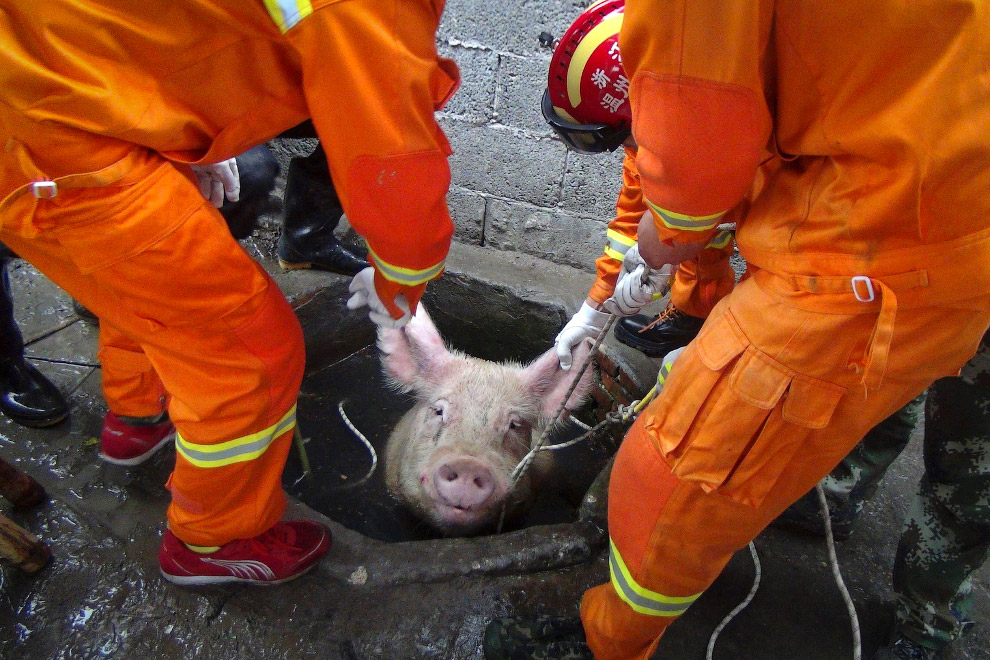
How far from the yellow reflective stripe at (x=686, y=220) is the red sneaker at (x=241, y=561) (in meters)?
1.63

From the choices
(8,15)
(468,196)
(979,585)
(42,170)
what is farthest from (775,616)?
(468,196)

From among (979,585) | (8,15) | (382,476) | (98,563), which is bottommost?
(382,476)

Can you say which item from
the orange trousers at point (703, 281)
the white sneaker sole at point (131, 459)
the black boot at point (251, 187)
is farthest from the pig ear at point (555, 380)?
the white sneaker sole at point (131, 459)

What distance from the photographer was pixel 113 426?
233 cm

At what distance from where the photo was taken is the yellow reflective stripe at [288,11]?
1.24 metres

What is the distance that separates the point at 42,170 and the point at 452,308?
9.01 ft

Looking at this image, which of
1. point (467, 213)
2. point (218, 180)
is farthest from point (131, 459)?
point (467, 213)

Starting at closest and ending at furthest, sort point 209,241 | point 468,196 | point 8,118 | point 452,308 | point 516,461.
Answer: point 8,118
point 209,241
point 516,461
point 452,308
point 468,196

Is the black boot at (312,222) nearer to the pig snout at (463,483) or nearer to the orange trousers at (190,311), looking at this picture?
the pig snout at (463,483)

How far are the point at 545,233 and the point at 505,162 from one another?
0.60m

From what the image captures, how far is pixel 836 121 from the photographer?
107 centimetres

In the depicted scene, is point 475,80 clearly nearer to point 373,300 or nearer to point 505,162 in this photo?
point 505,162

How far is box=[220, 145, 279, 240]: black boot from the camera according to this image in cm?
262

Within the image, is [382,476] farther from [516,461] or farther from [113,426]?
[113,426]
